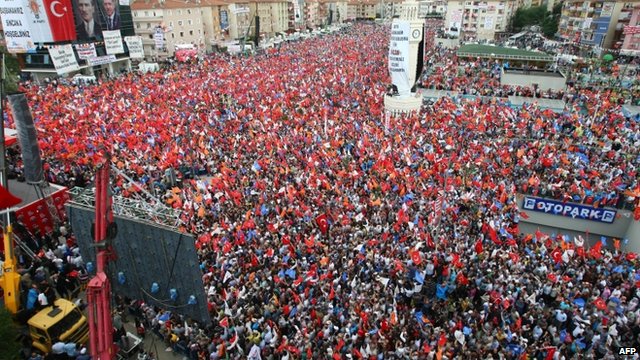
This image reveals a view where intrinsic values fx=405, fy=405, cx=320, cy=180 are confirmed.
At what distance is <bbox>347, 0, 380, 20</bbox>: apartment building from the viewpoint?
448ft

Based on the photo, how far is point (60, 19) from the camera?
38.0m

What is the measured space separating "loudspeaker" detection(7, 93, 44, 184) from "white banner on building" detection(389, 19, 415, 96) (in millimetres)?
19439

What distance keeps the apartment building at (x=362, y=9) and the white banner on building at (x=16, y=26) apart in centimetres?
11455

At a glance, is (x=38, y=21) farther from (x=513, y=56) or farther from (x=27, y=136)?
(x=513, y=56)

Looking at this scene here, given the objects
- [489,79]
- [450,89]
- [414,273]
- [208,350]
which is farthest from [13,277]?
[489,79]

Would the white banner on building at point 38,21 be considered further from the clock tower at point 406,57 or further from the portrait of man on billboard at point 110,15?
the clock tower at point 406,57

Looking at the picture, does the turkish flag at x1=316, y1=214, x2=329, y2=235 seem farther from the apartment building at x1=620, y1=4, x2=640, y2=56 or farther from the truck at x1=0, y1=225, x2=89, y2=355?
the apartment building at x1=620, y1=4, x2=640, y2=56

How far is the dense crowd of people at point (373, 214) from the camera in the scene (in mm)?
11023

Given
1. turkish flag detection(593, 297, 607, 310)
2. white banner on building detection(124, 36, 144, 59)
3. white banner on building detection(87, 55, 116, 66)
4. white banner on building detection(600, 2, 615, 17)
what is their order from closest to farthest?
turkish flag detection(593, 297, 607, 310) → white banner on building detection(87, 55, 116, 66) → white banner on building detection(124, 36, 144, 59) → white banner on building detection(600, 2, 615, 17)

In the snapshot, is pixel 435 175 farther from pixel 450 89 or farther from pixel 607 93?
pixel 607 93

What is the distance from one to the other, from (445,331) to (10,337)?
11.5m

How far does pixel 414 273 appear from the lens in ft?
41.3

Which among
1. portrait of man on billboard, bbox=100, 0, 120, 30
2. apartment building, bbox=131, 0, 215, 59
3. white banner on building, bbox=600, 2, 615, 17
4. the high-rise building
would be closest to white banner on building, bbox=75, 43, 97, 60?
portrait of man on billboard, bbox=100, 0, 120, 30

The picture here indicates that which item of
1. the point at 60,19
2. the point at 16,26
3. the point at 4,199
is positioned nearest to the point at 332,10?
the point at 60,19
